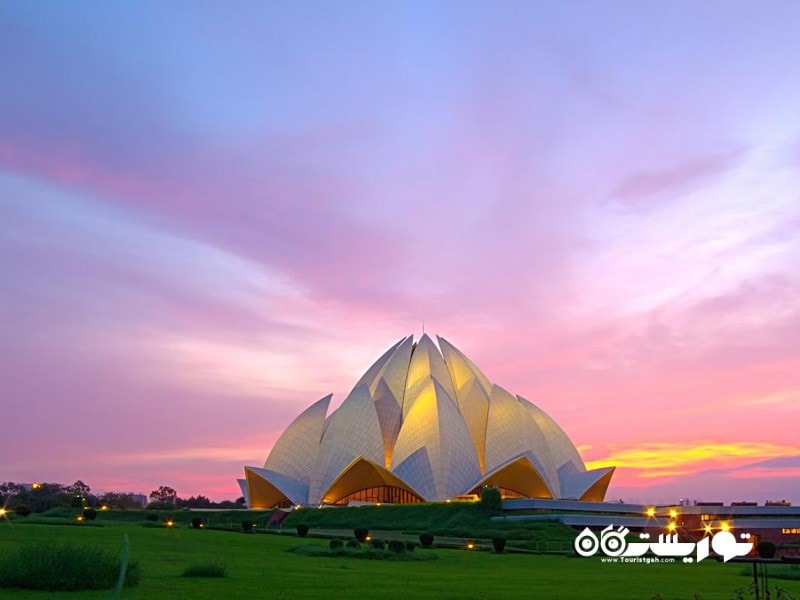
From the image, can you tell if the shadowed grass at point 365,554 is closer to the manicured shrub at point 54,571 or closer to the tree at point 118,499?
the manicured shrub at point 54,571

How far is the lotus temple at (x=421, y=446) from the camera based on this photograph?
5131cm

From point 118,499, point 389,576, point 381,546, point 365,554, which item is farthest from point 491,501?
point 118,499

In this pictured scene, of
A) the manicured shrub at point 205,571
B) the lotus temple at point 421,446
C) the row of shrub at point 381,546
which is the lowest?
the manicured shrub at point 205,571

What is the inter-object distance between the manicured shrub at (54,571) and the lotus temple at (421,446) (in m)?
38.2

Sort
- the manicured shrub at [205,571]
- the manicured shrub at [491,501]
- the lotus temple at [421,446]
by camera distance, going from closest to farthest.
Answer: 1. the manicured shrub at [205,571]
2. the manicured shrub at [491,501]
3. the lotus temple at [421,446]

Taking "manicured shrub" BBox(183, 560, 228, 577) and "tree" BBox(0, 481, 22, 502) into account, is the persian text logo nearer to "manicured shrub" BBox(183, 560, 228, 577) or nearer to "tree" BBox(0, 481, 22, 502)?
"manicured shrub" BBox(183, 560, 228, 577)

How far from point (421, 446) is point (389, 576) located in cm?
3467

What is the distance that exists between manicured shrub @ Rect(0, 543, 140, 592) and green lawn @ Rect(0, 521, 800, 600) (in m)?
0.37

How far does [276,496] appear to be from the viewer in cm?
5772

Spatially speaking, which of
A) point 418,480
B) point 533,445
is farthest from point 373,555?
point 533,445

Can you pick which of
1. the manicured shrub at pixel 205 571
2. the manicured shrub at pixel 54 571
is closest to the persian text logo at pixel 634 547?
the manicured shrub at pixel 205 571

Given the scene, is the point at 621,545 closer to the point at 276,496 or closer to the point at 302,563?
the point at 302,563

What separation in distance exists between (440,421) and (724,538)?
41785mm

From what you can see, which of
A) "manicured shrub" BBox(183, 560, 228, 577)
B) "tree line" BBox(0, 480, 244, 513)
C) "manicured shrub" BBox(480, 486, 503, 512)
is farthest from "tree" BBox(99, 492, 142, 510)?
"manicured shrub" BBox(183, 560, 228, 577)
